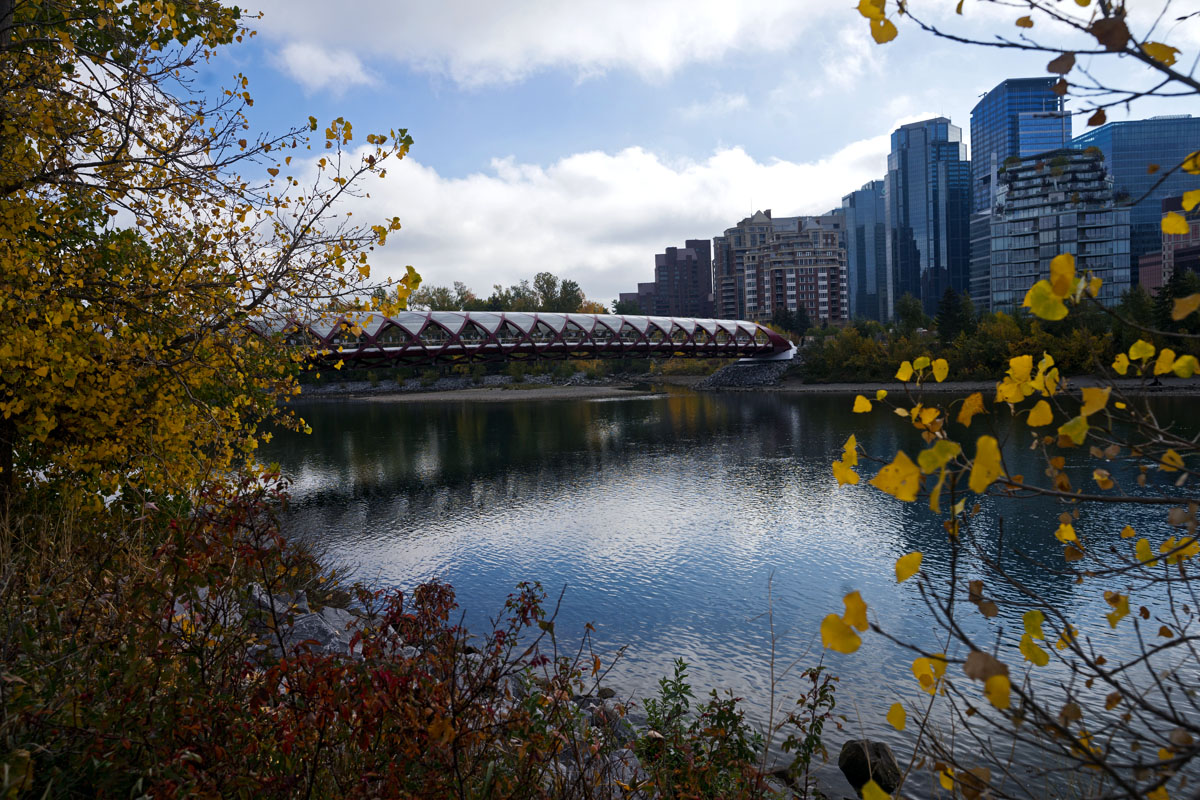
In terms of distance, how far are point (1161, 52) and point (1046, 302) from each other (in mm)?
568

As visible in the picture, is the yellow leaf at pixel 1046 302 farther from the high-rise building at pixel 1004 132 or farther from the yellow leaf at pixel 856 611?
the high-rise building at pixel 1004 132

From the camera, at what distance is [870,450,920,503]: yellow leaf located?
126cm

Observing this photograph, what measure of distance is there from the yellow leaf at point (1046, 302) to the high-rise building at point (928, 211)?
142 meters

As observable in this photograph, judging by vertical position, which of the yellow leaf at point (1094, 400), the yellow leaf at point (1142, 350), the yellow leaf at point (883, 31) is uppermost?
the yellow leaf at point (883, 31)

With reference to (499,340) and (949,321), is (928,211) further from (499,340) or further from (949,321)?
(499,340)

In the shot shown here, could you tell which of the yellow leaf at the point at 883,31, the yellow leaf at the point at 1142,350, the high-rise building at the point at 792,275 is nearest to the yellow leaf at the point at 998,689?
the yellow leaf at the point at 1142,350

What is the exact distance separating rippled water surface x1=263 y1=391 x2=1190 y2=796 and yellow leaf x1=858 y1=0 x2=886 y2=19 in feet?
3.53

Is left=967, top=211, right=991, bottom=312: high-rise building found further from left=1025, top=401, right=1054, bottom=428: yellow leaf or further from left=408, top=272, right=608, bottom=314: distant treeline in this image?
left=1025, top=401, right=1054, bottom=428: yellow leaf

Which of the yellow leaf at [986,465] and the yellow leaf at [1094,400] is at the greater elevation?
the yellow leaf at [1094,400]

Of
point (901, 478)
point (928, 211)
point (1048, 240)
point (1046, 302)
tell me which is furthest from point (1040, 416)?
point (928, 211)

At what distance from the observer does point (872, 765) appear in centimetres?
600

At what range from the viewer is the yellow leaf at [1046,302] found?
145cm

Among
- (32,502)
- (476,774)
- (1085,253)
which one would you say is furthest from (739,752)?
(1085,253)

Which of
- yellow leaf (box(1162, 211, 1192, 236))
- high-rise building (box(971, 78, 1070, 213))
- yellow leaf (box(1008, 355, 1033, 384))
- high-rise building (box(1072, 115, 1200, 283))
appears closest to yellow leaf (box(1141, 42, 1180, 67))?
yellow leaf (box(1162, 211, 1192, 236))
